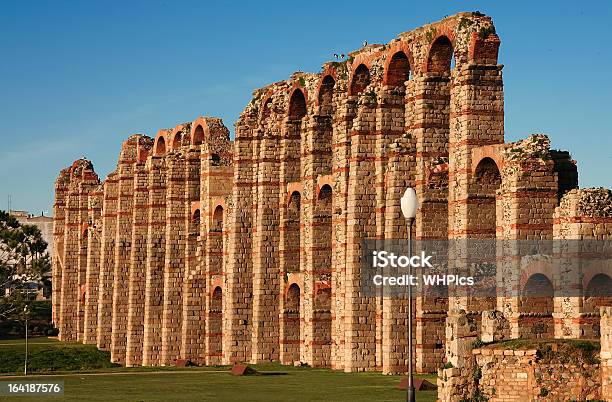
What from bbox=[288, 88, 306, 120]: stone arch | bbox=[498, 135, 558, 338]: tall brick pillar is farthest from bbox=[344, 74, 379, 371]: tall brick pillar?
bbox=[498, 135, 558, 338]: tall brick pillar

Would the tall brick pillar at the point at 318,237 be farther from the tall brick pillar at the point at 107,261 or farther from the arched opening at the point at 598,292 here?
the tall brick pillar at the point at 107,261

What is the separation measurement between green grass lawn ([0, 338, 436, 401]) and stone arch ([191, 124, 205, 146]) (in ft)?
65.1

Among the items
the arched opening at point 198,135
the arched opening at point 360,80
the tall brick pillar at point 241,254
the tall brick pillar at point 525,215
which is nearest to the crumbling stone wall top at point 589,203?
the tall brick pillar at point 525,215

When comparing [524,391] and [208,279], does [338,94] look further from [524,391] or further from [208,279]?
[524,391]

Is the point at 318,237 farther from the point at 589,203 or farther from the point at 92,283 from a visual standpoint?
the point at 92,283

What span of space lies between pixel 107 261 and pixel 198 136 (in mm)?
13573

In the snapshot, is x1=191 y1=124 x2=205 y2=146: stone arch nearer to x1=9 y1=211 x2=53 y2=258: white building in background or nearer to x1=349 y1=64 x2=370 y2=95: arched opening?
x1=349 y1=64 x2=370 y2=95: arched opening

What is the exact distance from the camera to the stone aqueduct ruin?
43.9m

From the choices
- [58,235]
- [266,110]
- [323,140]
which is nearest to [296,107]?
[266,110]

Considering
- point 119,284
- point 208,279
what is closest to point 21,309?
point 119,284

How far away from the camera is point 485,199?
44656mm

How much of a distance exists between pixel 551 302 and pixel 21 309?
57.3 meters

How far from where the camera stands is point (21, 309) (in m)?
92.6

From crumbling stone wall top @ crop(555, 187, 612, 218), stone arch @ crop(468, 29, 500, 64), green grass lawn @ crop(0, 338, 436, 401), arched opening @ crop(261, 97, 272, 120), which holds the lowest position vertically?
green grass lawn @ crop(0, 338, 436, 401)
